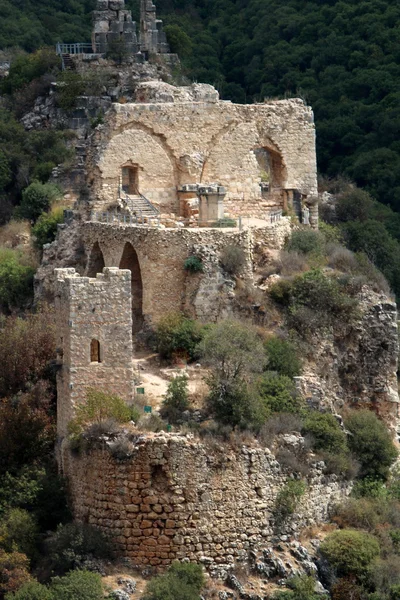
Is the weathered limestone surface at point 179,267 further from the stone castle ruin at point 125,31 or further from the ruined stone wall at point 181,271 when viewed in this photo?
the stone castle ruin at point 125,31

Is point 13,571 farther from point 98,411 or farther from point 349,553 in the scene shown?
point 349,553

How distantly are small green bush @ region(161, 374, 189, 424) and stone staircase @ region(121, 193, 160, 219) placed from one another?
Result: 5.54 meters

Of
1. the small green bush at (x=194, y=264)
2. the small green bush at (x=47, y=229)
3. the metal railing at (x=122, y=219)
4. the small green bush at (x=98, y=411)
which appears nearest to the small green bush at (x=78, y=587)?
the small green bush at (x=98, y=411)

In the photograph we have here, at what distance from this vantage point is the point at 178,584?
126ft

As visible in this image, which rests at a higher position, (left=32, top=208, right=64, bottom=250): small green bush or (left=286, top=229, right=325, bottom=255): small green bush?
(left=32, top=208, right=64, bottom=250): small green bush

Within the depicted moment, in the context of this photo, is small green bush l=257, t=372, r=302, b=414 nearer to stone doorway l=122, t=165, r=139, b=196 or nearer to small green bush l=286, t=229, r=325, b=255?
small green bush l=286, t=229, r=325, b=255

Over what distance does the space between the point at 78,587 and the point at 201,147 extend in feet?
39.5

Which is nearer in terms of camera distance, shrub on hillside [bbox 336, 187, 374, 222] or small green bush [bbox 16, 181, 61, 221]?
small green bush [bbox 16, 181, 61, 221]

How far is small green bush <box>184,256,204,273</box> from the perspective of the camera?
43.8m

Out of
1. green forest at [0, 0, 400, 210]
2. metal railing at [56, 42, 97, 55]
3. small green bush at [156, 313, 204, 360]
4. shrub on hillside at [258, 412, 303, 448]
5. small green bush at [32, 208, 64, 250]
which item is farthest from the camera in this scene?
green forest at [0, 0, 400, 210]

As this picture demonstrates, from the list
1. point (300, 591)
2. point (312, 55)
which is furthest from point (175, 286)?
point (312, 55)

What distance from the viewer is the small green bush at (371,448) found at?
42688 millimetres

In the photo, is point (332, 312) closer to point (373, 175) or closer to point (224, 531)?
point (224, 531)

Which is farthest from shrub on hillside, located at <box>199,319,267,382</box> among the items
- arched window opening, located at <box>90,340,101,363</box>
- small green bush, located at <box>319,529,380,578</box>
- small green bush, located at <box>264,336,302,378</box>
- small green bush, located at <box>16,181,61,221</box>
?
small green bush, located at <box>16,181,61,221</box>
